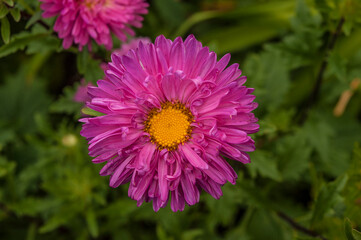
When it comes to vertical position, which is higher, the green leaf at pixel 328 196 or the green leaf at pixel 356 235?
the green leaf at pixel 356 235

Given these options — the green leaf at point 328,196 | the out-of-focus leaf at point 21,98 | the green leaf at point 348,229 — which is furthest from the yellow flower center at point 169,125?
the out-of-focus leaf at point 21,98

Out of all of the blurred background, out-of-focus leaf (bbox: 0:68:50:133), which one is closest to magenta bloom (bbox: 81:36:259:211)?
the blurred background

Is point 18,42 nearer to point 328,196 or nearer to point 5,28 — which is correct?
point 5,28

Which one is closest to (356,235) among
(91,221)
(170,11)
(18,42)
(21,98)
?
(91,221)

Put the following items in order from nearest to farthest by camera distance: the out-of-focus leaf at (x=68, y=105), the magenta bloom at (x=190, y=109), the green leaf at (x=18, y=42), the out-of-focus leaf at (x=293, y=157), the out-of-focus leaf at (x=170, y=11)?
A: 1. the magenta bloom at (x=190, y=109)
2. the green leaf at (x=18, y=42)
3. the out-of-focus leaf at (x=293, y=157)
4. the out-of-focus leaf at (x=68, y=105)
5. the out-of-focus leaf at (x=170, y=11)

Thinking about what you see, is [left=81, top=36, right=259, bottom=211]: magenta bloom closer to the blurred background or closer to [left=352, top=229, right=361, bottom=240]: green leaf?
the blurred background

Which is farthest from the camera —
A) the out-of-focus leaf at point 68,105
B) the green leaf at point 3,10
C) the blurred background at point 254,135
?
the out-of-focus leaf at point 68,105

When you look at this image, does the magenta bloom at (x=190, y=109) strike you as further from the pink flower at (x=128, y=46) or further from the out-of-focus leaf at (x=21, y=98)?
the out-of-focus leaf at (x=21, y=98)

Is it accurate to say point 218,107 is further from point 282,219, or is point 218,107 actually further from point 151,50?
point 282,219

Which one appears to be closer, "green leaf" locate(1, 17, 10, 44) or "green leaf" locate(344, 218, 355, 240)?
"green leaf" locate(344, 218, 355, 240)
